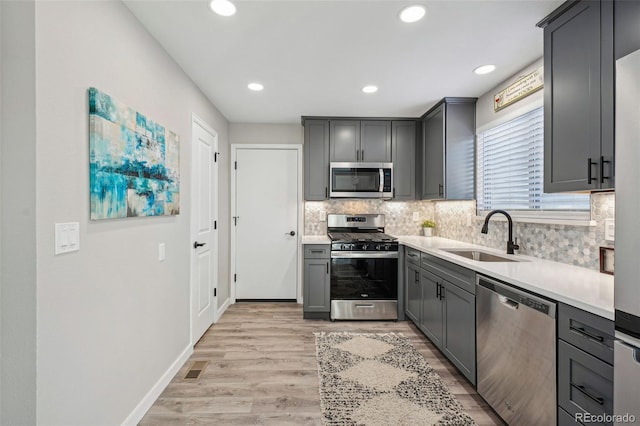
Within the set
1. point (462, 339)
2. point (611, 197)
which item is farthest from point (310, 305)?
point (611, 197)

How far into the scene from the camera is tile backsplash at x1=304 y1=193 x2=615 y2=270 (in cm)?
186

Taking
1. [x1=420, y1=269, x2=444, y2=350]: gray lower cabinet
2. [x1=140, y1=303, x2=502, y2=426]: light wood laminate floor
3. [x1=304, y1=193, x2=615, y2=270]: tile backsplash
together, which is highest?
[x1=304, y1=193, x2=615, y2=270]: tile backsplash

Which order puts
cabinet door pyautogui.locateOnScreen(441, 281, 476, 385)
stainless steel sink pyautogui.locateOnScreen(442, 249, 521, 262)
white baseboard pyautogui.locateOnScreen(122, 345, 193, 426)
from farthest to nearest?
1. stainless steel sink pyautogui.locateOnScreen(442, 249, 521, 262)
2. cabinet door pyautogui.locateOnScreen(441, 281, 476, 385)
3. white baseboard pyautogui.locateOnScreen(122, 345, 193, 426)

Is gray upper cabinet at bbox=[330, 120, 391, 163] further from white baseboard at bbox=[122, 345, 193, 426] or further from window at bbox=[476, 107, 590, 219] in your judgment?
white baseboard at bbox=[122, 345, 193, 426]

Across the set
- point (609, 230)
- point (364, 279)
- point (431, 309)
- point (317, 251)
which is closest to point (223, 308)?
point (317, 251)

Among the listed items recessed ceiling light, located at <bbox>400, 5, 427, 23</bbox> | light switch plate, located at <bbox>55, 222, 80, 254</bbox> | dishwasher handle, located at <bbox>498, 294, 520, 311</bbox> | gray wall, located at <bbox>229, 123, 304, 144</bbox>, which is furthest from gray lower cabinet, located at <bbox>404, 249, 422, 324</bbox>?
light switch plate, located at <bbox>55, 222, 80, 254</bbox>

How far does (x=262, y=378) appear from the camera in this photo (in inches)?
89.4

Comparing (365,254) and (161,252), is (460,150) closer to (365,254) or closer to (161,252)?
(365,254)

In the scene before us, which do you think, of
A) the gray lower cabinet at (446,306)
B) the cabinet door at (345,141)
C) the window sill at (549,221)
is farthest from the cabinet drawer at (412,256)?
the cabinet door at (345,141)

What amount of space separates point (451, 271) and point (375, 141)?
2.05 m

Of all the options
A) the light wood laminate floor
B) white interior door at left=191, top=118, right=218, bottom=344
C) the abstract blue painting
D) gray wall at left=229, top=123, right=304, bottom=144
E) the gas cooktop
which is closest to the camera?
the abstract blue painting

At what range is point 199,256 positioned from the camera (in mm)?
2953

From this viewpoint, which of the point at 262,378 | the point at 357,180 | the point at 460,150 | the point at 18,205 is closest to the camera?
the point at 18,205

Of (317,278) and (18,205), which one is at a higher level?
(18,205)
